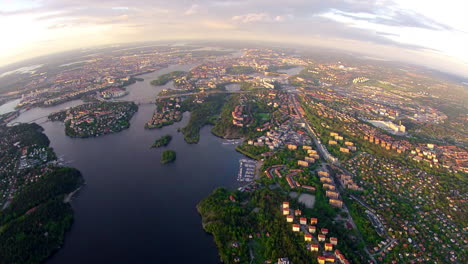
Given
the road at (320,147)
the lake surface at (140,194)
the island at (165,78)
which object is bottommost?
the lake surface at (140,194)

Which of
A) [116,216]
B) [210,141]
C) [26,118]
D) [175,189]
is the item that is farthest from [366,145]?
[26,118]

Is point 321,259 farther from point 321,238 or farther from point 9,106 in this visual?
point 9,106

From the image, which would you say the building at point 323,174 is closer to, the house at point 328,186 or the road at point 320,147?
the house at point 328,186

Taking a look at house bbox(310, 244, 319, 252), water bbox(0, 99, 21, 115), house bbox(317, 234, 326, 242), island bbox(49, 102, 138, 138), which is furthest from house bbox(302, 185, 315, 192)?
water bbox(0, 99, 21, 115)

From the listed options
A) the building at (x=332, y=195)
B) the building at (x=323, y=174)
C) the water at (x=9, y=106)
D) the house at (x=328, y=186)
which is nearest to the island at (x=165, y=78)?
the water at (x=9, y=106)

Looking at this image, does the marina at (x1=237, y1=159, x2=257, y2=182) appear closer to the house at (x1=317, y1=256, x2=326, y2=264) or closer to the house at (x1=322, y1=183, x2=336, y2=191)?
the house at (x1=322, y1=183, x2=336, y2=191)

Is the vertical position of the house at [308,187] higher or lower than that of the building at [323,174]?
lower
